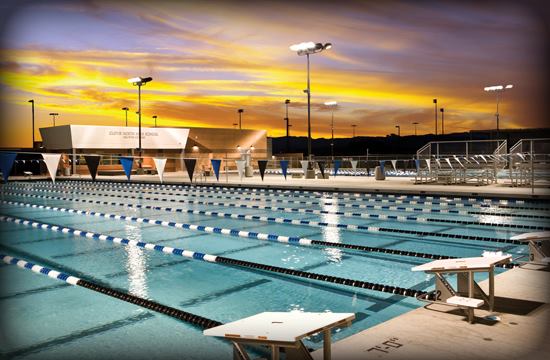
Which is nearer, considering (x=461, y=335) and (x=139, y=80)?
(x=461, y=335)

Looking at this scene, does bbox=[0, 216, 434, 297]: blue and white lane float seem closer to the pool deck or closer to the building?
the pool deck

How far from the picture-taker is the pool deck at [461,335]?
275 cm

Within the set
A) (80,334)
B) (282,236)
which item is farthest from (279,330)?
(282,236)

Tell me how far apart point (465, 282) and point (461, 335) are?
0.73m

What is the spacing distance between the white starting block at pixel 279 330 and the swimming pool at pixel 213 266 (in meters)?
1.08

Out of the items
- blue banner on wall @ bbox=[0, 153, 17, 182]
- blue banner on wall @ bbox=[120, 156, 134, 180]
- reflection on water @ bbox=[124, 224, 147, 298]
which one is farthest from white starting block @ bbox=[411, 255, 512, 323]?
blue banner on wall @ bbox=[120, 156, 134, 180]

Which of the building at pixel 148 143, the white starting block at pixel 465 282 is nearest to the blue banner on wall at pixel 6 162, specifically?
the white starting block at pixel 465 282

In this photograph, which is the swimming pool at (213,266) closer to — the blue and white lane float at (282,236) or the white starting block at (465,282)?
the blue and white lane float at (282,236)

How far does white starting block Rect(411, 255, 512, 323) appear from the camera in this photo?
3.30 metres

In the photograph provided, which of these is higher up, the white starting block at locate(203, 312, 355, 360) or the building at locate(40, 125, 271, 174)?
the building at locate(40, 125, 271, 174)

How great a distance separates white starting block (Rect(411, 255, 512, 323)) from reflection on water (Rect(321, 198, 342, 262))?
8.60 ft

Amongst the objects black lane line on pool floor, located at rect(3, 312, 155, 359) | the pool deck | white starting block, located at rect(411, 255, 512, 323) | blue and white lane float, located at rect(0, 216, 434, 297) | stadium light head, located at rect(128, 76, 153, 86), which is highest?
stadium light head, located at rect(128, 76, 153, 86)

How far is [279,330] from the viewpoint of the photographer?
→ 2.24m

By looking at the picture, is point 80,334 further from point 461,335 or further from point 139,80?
point 139,80
